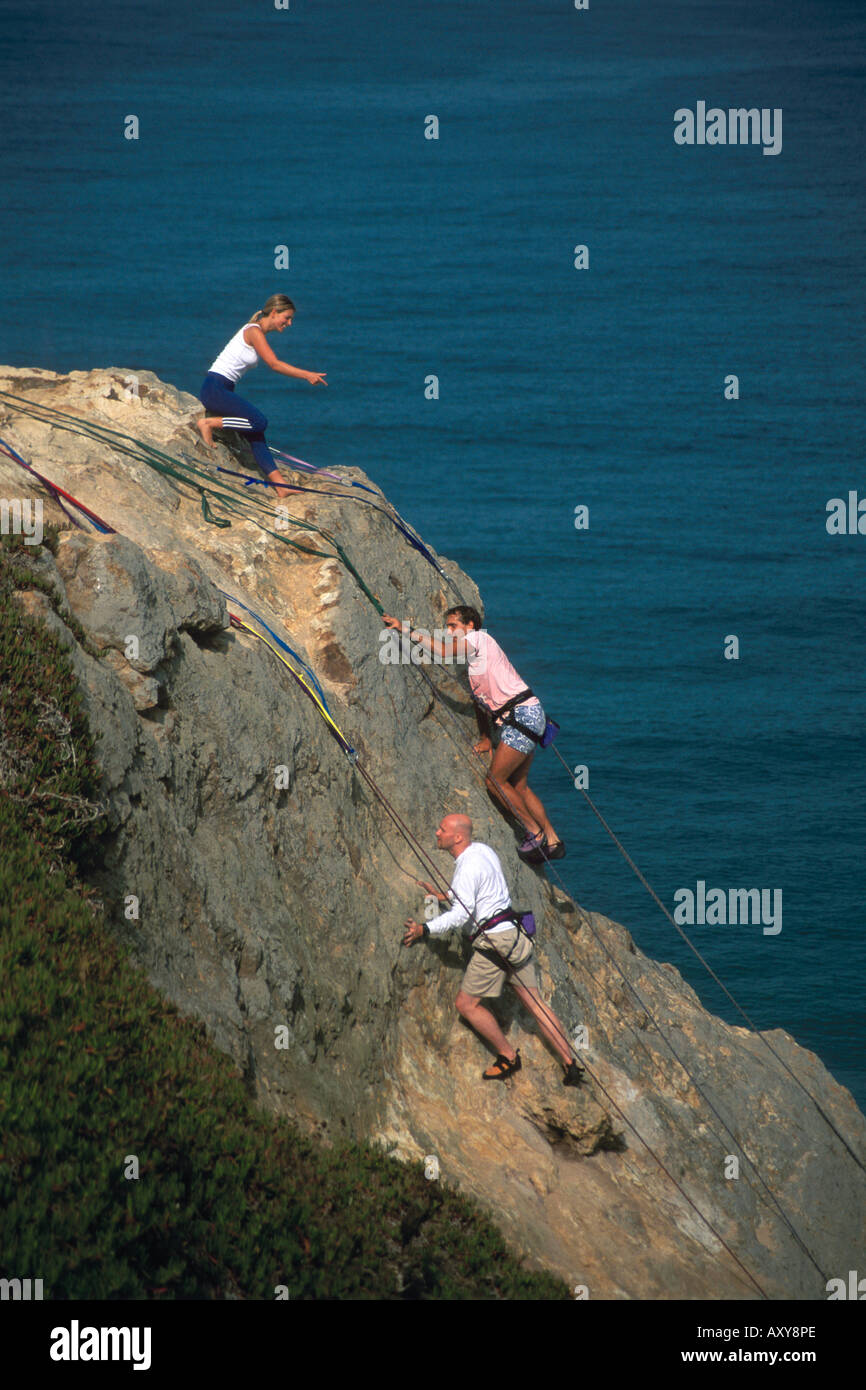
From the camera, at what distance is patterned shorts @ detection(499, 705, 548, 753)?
1558 centimetres

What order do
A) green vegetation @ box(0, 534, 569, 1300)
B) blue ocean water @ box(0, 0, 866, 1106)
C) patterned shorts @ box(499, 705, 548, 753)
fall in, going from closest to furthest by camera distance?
green vegetation @ box(0, 534, 569, 1300), patterned shorts @ box(499, 705, 548, 753), blue ocean water @ box(0, 0, 866, 1106)

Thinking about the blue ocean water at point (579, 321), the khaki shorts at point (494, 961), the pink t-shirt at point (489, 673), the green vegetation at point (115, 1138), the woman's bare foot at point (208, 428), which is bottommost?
the green vegetation at point (115, 1138)

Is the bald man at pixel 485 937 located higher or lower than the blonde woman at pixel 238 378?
lower

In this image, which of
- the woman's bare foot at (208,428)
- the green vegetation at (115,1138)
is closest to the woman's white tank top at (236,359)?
the woman's bare foot at (208,428)

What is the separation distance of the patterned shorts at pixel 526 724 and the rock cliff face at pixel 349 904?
78 centimetres

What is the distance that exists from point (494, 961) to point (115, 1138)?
17.7 ft

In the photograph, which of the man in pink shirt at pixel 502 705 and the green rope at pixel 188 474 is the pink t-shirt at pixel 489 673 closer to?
the man in pink shirt at pixel 502 705

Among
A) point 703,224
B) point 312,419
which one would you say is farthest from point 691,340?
point 312,419

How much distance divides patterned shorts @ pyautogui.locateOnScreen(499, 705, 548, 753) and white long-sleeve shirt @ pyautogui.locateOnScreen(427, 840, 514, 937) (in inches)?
108

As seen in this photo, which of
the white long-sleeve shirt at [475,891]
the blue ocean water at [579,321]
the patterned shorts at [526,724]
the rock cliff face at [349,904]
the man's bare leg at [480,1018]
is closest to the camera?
the rock cliff face at [349,904]

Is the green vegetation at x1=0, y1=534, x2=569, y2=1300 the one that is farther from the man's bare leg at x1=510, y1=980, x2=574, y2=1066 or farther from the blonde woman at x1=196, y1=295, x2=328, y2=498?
the blonde woman at x1=196, y1=295, x2=328, y2=498

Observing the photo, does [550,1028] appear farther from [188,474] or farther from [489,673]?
[188,474]

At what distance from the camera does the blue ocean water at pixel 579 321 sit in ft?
186

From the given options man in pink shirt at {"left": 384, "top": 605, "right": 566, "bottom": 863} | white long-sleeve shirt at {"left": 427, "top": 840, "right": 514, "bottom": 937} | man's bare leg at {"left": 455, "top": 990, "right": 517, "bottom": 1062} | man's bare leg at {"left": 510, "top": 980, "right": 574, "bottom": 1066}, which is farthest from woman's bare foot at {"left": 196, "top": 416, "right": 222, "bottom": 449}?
man's bare leg at {"left": 510, "top": 980, "right": 574, "bottom": 1066}
